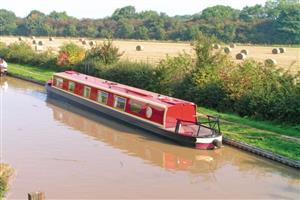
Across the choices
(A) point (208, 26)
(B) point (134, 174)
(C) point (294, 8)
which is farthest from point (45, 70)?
(C) point (294, 8)

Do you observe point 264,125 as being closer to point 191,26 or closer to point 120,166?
point 120,166

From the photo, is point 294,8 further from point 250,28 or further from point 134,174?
point 134,174

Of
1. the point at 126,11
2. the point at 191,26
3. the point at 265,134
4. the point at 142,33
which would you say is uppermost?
the point at 126,11

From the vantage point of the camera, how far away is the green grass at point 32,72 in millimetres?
29656

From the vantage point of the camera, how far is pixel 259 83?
61.5 ft

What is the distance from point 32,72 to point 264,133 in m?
20.1

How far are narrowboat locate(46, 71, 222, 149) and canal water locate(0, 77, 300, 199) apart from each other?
0.34 meters

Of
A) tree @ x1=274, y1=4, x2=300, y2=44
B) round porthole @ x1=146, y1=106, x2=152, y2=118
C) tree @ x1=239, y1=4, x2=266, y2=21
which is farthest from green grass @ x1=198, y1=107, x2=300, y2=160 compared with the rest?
tree @ x1=239, y1=4, x2=266, y2=21

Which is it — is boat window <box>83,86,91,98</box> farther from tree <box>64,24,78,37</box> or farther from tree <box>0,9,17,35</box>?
tree <box>0,9,17,35</box>

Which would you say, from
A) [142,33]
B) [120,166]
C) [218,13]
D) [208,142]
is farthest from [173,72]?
[218,13]

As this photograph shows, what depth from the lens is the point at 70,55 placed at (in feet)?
102

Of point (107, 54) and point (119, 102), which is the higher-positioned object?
point (107, 54)

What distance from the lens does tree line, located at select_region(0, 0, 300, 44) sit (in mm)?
64750

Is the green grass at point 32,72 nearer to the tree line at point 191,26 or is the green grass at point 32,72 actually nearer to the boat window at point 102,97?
the boat window at point 102,97
